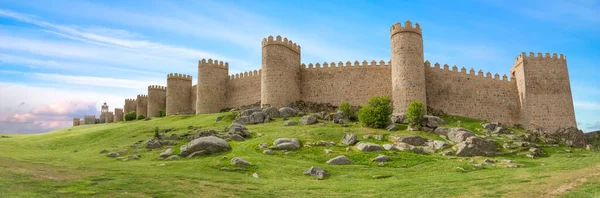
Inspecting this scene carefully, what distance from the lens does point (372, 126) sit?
3378 centimetres

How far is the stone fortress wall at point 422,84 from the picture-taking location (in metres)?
40.6

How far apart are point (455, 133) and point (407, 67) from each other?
1148cm

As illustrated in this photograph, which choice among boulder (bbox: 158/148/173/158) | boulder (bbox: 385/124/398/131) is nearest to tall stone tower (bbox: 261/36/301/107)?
boulder (bbox: 385/124/398/131)

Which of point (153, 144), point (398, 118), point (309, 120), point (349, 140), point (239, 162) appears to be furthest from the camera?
point (398, 118)

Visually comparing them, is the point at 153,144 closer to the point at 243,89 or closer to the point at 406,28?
the point at 243,89

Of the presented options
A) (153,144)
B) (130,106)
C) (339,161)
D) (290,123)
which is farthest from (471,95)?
(130,106)

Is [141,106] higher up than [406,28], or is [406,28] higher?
[406,28]

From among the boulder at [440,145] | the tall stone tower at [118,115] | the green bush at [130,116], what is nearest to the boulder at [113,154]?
the boulder at [440,145]

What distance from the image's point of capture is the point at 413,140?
A: 27828 mm

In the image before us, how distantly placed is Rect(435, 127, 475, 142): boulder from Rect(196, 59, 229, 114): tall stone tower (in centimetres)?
2902

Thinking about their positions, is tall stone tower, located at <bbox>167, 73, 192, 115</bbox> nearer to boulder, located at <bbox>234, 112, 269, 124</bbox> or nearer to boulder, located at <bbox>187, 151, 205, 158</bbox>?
boulder, located at <bbox>234, 112, 269, 124</bbox>

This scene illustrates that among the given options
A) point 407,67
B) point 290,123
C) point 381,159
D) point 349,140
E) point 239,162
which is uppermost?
point 407,67

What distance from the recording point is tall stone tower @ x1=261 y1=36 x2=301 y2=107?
4419 centimetres

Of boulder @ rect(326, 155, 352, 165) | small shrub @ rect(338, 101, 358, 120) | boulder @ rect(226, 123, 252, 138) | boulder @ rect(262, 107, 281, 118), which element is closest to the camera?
boulder @ rect(326, 155, 352, 165)
